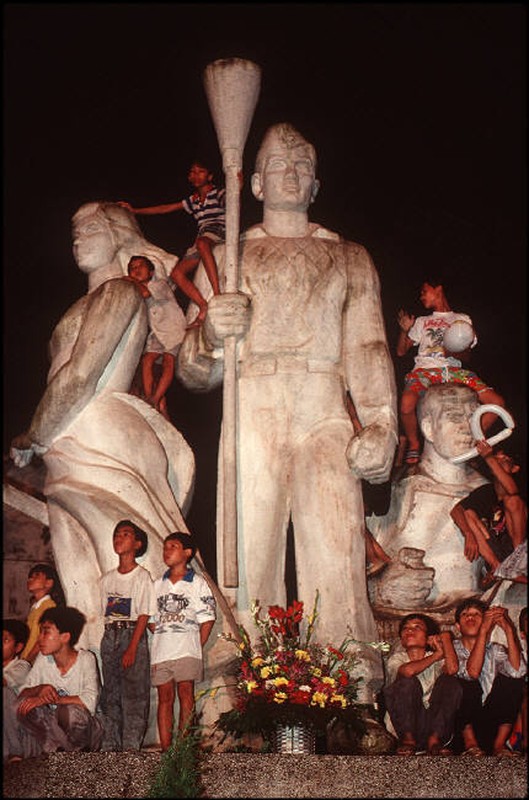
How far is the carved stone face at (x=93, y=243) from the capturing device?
1105 centimetres

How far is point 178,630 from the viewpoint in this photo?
31.5 ft

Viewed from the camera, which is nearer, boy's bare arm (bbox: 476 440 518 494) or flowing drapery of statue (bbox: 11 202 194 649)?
flowing drapery of statue (bbox: 11 202 194 649)

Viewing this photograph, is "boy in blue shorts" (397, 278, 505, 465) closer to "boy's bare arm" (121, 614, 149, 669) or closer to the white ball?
the white ball

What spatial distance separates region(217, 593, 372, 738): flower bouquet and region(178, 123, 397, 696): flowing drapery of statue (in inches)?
13.1

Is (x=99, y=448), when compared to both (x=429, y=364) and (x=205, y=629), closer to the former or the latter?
(x=205, y=629)

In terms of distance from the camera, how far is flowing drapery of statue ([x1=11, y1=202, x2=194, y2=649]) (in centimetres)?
1012

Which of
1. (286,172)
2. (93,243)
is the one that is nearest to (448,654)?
(286,172)

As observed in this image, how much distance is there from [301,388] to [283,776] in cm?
278

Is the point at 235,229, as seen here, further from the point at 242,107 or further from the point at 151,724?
the point at 151,724

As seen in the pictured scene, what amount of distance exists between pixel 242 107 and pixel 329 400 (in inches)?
80.4

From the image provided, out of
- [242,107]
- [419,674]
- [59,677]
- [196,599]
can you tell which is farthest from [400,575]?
[242,107]

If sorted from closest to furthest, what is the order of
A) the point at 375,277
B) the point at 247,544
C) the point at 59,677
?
the point at 59,677
the point at 247,544
the point at 375,277

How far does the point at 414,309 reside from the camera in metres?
11.8

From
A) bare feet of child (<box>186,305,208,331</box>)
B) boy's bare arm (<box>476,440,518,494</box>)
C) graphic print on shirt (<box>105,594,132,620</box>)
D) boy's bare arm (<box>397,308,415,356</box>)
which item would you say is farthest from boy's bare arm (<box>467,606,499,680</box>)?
bare feet of child (<box>186,305,208,331</box>)
